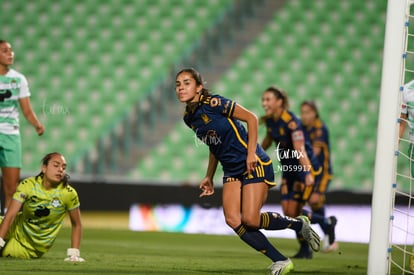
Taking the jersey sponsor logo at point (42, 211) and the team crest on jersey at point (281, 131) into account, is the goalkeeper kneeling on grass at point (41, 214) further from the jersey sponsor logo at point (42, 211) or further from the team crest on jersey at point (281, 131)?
the team crest on jersey at point (281, 131)

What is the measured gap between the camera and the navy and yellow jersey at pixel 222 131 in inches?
191

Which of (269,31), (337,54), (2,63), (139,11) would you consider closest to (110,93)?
(139,11)

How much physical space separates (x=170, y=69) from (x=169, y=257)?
5.90 meters

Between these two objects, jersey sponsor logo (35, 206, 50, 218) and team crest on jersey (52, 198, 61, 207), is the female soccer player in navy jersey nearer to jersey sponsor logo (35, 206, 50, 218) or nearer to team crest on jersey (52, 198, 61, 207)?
team crest on jersey (52, 198, 61, 207)

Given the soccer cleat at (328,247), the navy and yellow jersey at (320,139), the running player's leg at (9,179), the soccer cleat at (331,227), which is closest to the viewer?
the running player's leg at (9,179)

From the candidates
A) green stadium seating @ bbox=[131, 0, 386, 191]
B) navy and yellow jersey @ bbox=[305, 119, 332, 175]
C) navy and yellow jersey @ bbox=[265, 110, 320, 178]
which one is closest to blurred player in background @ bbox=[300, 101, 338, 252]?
navy and yellow jersey @ bbox=[305, 119, 332, 175]

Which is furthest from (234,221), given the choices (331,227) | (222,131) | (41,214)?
(331,227)

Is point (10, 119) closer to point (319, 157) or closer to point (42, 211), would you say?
point (42, 211)

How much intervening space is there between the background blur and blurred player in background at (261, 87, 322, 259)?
357 cm

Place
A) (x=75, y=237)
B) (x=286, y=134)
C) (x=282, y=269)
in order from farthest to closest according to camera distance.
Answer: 1. (x=286, y=134)
2. (x=75, y=237)
3. (x=282, y=269)

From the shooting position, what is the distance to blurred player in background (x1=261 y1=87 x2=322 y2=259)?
6828 mm

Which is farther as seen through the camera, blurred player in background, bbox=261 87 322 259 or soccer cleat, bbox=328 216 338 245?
soccer cleat, bbox=328 216 338 245

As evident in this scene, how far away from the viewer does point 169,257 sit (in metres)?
6.39

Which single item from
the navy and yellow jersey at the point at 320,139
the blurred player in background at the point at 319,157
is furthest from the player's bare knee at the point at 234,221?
the navy and yellow jersey at the point at 320,139
